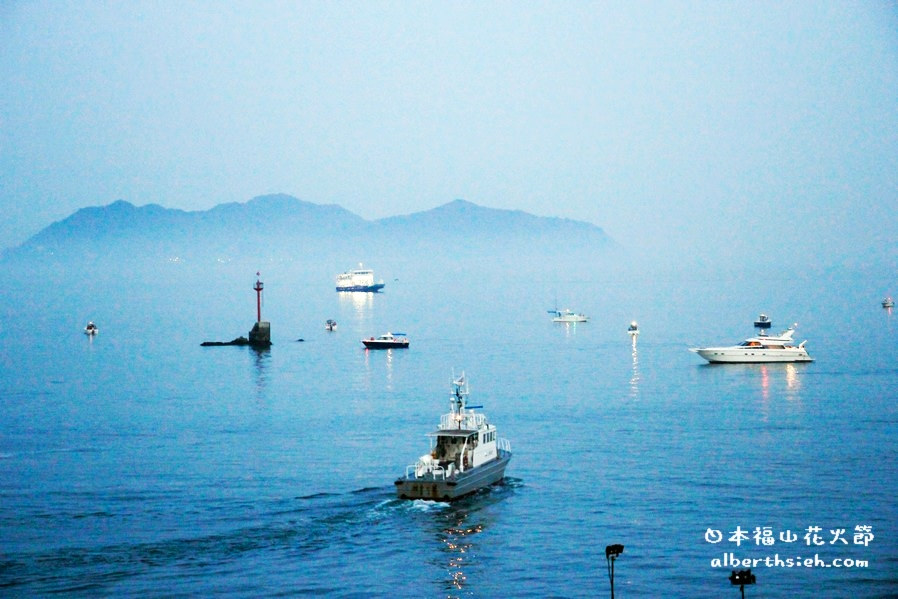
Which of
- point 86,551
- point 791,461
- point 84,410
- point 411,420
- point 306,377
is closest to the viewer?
point 86,551

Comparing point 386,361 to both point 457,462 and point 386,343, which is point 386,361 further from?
point 457,462

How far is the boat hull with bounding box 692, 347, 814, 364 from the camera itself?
139m

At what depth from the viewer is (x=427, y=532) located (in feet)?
188

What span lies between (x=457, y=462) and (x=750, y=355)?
279ft

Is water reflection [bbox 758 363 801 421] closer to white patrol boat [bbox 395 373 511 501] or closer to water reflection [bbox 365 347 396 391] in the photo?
white patrol boat [bbox 395 373 511 501]

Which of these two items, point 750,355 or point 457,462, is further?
point 750,355

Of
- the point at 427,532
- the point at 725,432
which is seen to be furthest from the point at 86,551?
the point at 725,432

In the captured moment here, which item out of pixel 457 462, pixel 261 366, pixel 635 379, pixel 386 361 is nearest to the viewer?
pixel 457 462

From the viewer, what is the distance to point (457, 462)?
64500 mm

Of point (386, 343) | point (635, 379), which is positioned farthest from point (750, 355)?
point (386, 343)

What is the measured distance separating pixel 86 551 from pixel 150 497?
11948mm

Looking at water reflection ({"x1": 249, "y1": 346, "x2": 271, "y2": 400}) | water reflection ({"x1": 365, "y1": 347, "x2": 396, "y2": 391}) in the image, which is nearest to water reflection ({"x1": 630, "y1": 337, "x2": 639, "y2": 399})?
water reflection ({"x1": 365, "y1": 347, "x2": 396, "y2": 391})

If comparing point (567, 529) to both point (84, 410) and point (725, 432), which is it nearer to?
point (725, 432)

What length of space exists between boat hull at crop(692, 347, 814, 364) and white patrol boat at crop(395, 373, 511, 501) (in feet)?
251
